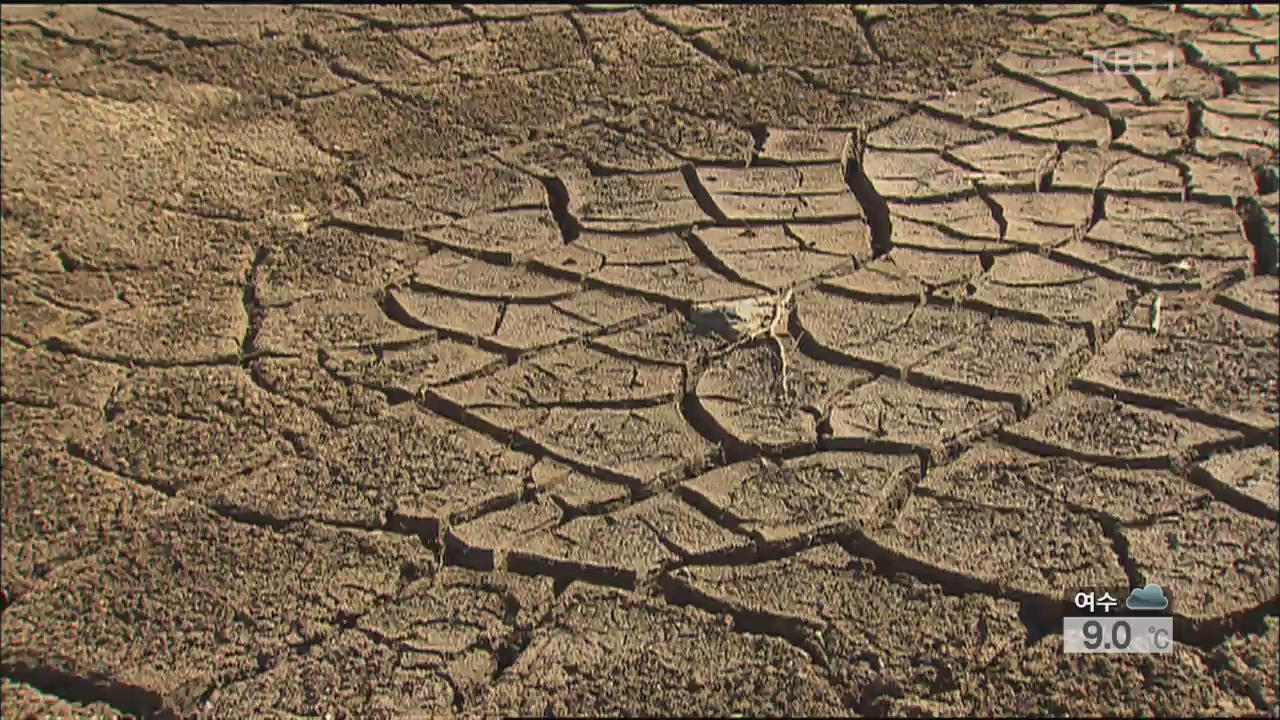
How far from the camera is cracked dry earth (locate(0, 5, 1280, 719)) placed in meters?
2.79

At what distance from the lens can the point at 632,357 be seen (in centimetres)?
350

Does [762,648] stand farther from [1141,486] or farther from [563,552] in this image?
[1141,486]

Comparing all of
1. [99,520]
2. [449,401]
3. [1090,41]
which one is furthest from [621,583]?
[1090,41]

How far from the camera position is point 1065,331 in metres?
3.51

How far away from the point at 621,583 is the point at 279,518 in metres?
0.87

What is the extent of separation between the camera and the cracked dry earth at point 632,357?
2785 mm
